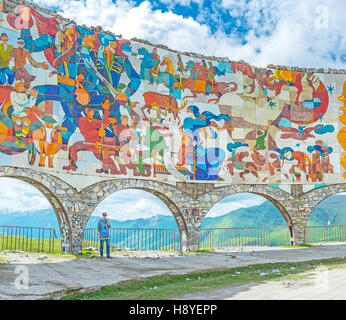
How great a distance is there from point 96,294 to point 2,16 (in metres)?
10.1

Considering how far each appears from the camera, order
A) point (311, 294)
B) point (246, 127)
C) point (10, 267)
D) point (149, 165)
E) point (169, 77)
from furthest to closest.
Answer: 1. point (246, 127)
2. point (169, 77)
3. point (149, 165)
4. point (10, 267)
5. point (311, 294)

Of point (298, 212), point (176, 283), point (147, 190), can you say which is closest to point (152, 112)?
point (147, 190)

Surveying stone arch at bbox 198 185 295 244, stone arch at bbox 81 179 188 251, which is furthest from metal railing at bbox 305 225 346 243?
stone arch at bbox 81 179 188 251

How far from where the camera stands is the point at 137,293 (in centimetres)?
727

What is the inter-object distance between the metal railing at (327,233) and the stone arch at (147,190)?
22.5 feet

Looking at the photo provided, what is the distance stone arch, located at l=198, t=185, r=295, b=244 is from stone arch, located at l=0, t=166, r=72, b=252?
18.6ft

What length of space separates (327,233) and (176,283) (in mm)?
13823

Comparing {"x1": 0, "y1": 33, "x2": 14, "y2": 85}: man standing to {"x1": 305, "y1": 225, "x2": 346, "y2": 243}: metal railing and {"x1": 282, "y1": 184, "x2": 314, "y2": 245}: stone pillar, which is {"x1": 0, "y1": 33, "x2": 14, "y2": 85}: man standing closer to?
{"x1": 282, "y1": 184, "x2": 314, "y2": 245}: stone pillar

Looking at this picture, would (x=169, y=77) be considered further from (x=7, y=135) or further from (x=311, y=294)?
(x=311, y=294)

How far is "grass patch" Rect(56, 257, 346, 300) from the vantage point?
272 inches

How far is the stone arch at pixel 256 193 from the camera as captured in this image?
16.6m

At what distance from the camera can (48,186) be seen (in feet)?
42.5

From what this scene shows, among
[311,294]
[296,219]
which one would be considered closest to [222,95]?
[296,219]

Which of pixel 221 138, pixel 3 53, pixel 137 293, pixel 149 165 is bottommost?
pixel 137 293
